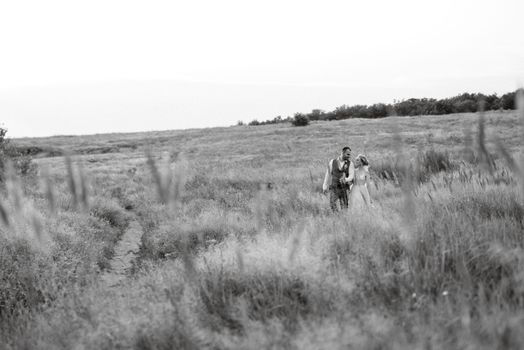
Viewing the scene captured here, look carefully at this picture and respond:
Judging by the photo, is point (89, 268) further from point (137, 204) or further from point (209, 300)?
point (137, 204)

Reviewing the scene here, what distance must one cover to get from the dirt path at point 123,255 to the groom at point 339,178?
4940 millimetres

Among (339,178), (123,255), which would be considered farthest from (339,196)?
(123,255)

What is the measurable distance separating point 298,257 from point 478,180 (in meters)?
4.85

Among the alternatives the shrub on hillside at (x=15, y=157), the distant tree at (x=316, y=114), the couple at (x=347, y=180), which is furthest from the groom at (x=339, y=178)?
the distant tree at (x=316, y=114)

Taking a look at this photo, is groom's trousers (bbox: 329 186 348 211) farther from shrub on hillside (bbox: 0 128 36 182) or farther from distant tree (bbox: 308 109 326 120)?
distant tree (bbox: 308 109 326 120)

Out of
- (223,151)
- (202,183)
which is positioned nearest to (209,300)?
(202,183)

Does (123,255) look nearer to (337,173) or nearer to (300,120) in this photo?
(337,173)

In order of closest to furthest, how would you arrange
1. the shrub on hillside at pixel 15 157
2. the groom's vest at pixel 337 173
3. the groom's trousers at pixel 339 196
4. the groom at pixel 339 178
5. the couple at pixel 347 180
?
the couple at pixel 347 180
the groom at pixel 339 178
the groom's vest at pixel 337 173
the groom's trousers at pixel 339 196
the shrub on hillside at pixel 15 157

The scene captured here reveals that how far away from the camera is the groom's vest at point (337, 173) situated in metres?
11.0

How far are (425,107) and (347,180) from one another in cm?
5263

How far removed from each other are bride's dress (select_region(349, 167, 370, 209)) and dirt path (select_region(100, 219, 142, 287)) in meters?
5.28

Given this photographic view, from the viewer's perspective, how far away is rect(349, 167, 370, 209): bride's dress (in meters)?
10.4

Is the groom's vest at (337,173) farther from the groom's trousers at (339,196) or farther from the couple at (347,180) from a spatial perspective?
the groom's trousers at (339,196)

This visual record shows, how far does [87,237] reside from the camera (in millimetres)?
9977
